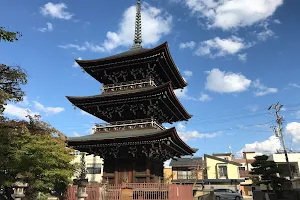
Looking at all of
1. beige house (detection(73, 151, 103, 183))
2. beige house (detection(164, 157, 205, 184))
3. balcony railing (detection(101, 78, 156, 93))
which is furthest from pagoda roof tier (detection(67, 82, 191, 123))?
beige house (detection(73, 151, 103, 183))

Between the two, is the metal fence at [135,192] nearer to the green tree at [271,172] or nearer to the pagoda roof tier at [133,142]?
the pagoda roof tier at [133,142]

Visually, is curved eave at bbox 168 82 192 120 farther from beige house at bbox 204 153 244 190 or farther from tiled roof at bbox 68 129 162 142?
beige house at bbox 204 153 244 190

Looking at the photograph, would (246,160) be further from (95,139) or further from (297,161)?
(95,139)

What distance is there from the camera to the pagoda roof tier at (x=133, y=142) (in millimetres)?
20156

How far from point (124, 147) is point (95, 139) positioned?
2486 mm

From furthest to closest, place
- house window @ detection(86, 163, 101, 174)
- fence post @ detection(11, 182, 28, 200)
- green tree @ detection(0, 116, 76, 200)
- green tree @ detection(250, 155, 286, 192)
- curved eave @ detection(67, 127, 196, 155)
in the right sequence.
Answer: house window @ detection(86, 163, 101, 174) < green tree @ detection(250, 155, 286, 192) < curved eave @ detection(67, 127, 196, 155) < green tree @ detection(0, 116, 76, 200) < fence post @ detection(11, 182, 28, 200)

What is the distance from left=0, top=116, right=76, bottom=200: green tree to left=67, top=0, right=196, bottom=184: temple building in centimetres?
246

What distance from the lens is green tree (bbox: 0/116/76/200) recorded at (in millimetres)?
18016

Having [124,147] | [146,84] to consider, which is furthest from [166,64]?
[124,147]

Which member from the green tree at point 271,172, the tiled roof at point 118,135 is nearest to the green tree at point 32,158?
the tiled roof at point 118,135

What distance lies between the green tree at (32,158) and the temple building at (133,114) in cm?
246

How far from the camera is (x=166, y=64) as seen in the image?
25.6 meters

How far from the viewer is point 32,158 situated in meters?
18.4

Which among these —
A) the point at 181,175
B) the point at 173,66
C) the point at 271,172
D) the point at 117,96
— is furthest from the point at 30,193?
the point at 181,175
